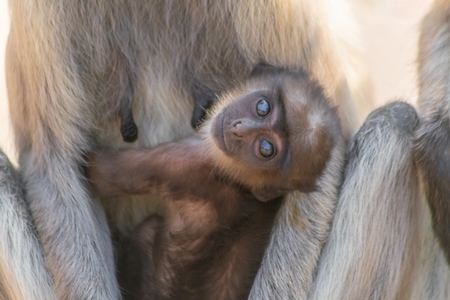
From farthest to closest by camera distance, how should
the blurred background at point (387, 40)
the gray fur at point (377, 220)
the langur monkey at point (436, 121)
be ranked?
the blurred background at point (387, 40)
the gray fur at point (377, 220)
the langur monkey at point (436, 121)

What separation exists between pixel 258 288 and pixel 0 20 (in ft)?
14.2

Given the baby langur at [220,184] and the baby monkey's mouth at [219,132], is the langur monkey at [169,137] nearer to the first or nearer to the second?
the baby langur at [220,184]

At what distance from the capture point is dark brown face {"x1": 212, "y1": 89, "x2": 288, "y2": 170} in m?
3.98

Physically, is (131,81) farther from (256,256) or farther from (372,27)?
(372,27)

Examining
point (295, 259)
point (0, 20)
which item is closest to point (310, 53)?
point (295, 259)

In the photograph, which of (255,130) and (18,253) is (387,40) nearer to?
(255,130)

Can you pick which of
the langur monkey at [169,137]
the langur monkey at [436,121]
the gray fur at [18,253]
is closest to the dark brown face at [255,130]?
the langur monkey at [169,137]

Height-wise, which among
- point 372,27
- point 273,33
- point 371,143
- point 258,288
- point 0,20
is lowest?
point 258,288

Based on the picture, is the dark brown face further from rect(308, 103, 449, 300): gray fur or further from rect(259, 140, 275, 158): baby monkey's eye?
rect(308, 103, 449, 300): gray fur

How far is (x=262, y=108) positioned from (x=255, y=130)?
9 centimetres

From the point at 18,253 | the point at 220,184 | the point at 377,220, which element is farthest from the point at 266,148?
the point at 18,253

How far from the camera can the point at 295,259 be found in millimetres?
4168

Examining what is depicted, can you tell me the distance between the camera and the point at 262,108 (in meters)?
4.01

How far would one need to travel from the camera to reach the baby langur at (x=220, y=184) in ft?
13.2
